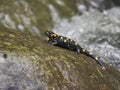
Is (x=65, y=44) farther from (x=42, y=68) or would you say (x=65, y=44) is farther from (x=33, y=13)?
(x=33, y=13)

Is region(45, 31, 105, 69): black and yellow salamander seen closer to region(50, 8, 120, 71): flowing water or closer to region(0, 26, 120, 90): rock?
region(0, 26, 120, 90): rock

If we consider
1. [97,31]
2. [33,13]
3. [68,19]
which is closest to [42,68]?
[97,31]

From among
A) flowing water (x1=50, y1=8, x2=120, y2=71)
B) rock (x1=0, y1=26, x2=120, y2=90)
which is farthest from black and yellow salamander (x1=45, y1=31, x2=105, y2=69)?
flowing water (x1=50, y1=8, x2=120, y2=71)

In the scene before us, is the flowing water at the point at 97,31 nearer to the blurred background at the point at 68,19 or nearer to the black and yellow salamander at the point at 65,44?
the blurred background at the point at 68,19

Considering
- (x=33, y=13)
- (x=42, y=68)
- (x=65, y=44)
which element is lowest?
(x=42, y=68)

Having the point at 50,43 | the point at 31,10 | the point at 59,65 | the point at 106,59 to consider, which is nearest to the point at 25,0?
the point at 31,10

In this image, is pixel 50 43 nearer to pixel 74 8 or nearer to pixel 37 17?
pixel 37 17

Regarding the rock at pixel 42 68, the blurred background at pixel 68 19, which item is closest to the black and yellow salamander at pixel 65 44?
the rock at pixel 42 68

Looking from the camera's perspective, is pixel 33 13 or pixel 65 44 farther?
pixel 33 13
